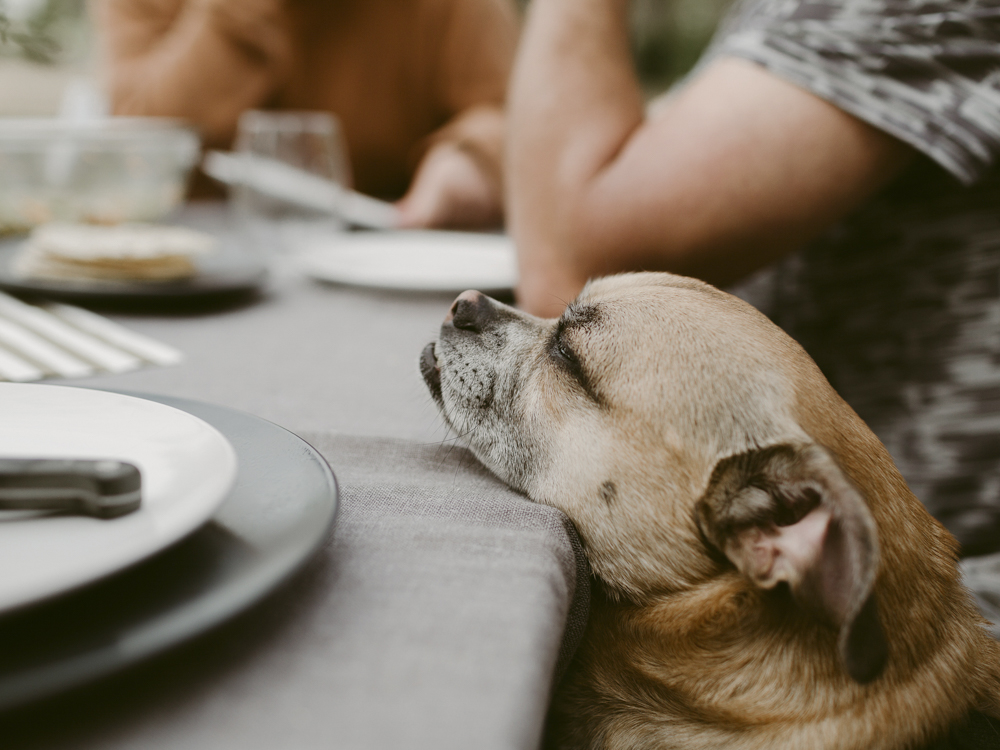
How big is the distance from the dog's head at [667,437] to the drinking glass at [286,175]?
31.2 inches

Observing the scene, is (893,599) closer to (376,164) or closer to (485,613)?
(485,613)

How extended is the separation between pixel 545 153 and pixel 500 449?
2.02 feet

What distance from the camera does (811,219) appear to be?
40.6 inches

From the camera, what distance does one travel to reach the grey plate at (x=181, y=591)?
0.31m

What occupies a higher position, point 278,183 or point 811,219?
point 811,219

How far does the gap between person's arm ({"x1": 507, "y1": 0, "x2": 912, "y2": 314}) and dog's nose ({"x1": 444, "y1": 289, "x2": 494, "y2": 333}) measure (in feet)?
0.77

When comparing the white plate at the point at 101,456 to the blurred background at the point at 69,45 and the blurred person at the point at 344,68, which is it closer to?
the blurred background at the point at 69,45

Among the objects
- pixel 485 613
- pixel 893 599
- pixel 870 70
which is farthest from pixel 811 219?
pixel 485 613

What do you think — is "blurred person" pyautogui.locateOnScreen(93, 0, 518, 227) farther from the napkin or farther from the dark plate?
the napkin

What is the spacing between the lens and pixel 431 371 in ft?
2.97

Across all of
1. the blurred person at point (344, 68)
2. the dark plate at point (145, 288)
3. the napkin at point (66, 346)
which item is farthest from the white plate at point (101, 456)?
the blurred person at point (344, 68)

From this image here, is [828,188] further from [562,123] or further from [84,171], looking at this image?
[84,171]

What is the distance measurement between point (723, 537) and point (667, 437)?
11 centimetres

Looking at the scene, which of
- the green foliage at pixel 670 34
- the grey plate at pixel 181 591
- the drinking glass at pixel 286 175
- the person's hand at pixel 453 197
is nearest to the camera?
the grey plate at pixel 181 591
